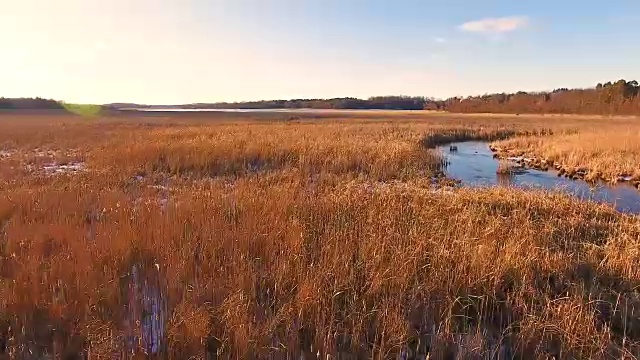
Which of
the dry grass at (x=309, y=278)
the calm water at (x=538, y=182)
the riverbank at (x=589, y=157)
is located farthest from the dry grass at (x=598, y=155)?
the dry grass at (x=309, y=278)

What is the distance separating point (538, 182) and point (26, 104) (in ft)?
468

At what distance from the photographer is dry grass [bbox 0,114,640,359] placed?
3.63 meters

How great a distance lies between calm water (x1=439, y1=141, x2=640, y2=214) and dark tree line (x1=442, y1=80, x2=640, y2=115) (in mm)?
81378

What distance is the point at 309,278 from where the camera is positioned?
450 cm

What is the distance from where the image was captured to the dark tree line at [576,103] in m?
86.6

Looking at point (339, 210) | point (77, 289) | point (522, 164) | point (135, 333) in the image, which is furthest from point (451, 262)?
point (522, 164)

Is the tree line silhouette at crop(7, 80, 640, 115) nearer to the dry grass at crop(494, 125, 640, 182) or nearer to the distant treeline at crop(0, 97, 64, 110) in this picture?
the distant treeline at crop(0, 97, 64, 110)

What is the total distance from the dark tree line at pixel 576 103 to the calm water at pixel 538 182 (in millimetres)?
81378

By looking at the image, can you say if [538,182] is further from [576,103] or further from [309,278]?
[576,103]

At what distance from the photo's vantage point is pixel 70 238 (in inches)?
223

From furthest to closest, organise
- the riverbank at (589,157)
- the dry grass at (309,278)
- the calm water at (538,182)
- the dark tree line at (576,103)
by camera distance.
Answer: the dark tree line at (576,103) → the riverbank at (589,157) → the calm water at (538,182) → the dry grass at (309,278)

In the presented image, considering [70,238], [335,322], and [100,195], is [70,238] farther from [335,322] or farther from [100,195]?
[335,322]

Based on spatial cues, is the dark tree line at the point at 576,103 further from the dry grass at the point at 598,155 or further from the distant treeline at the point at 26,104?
the distant treeline at the point at 26,104

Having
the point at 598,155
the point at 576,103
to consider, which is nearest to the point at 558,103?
the point at 576,103
